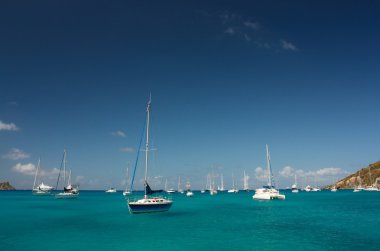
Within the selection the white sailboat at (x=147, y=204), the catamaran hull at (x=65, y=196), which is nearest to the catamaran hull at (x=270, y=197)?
the white sailboat at (x=147, y=204)

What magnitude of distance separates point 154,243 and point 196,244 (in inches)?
170

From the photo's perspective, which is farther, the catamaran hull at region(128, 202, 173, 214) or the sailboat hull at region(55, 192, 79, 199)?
the sailboat hull at region(55, 192, 79, 199)

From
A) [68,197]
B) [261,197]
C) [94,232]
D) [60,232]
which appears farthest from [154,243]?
[68,197]

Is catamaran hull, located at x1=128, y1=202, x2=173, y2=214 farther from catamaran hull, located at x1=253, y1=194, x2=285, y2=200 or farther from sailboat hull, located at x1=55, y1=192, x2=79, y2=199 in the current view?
sailboat hull, located at x1=55, y1=192, x2=79, y2=199

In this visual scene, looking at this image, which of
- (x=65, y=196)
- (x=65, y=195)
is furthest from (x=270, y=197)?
(x=65, y=196)

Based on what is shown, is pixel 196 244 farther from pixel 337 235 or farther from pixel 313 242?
pixel 337 235

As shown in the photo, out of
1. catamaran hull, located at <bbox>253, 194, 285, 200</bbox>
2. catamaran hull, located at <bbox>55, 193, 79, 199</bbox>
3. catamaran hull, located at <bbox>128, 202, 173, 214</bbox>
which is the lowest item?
catamaran hull, located at <bbox>128, 202, 173, 214</bbox>

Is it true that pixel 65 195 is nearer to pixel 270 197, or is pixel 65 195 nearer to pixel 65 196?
pixel 65 196

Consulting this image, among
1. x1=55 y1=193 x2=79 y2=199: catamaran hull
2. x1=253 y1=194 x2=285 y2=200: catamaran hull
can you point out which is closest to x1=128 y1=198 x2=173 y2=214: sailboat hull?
x1=253 y1=194 x2=285 y2=200: catamaran hull

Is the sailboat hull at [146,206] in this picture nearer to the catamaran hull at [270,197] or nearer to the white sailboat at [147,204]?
the white sailboat at [147,204]

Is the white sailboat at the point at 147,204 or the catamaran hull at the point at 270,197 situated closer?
the white sailboat at the point at 147,204

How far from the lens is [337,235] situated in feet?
119

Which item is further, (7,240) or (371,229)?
(371,229)

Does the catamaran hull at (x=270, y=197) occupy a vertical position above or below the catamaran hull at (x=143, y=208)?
above
